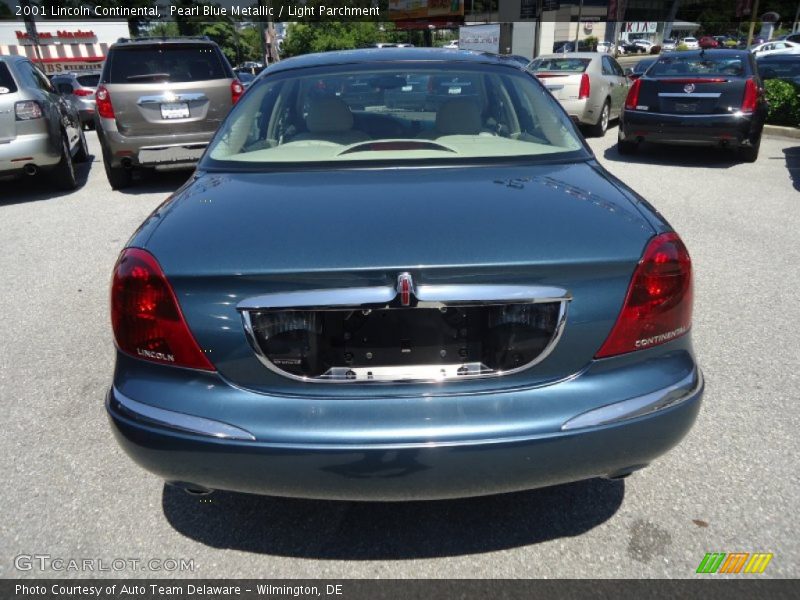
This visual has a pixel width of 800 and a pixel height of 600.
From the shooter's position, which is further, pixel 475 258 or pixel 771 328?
pixel 771 328

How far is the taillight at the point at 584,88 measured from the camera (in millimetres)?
→ 11734

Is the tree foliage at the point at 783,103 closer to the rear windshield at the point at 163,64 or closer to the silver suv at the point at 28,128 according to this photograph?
the rear windshield at the point at 163,64

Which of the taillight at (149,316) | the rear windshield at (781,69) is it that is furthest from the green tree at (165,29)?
the taillight at (149,316)

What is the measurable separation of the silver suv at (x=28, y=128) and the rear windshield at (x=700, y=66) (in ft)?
27.2

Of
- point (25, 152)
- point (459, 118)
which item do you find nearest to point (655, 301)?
point (459, 118)

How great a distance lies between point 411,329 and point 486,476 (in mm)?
476

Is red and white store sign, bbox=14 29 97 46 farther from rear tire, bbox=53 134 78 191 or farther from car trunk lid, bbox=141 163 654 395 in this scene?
car trunk lid, bbox=141 163 654 395

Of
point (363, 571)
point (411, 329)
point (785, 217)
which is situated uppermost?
point (411, 329)

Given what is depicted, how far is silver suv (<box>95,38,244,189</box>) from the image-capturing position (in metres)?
8.02

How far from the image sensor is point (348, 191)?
233cm

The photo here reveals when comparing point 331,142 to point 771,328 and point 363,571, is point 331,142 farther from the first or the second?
point 771,328

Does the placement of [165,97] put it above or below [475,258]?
below

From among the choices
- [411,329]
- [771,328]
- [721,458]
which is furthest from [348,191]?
[771,328]
